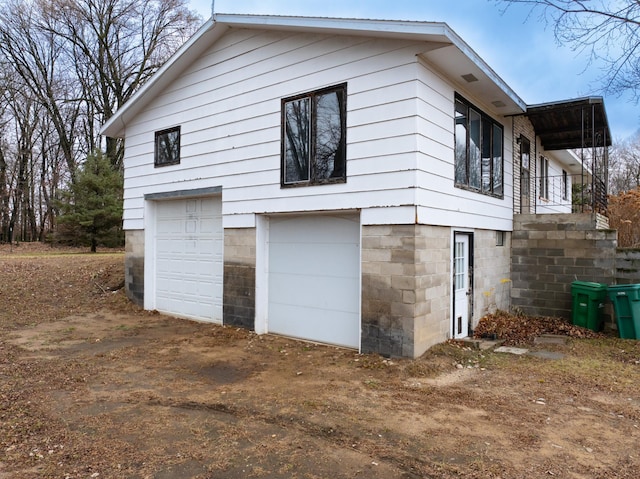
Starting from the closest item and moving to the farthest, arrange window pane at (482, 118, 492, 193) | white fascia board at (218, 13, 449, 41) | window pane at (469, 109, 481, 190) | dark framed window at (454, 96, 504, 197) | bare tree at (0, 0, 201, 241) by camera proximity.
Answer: white fascia board at (218, 13, 449, 41)
dark framed window at (454, 96, 504, 197)
window pane at (469, 109, 481, 190)
window pane at (482, 118, 492, 193)
bare tree at (0, 0, 201, 241)

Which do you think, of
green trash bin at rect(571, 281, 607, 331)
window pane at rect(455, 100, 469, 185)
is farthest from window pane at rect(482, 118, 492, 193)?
green trash bin at rect(571, 281, 607, 331)

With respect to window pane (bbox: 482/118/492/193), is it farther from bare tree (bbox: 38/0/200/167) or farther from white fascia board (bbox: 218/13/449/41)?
Result: bare tree (bbox: 38/0/200/167)

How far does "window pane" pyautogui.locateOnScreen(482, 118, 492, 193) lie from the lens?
28.6 feet

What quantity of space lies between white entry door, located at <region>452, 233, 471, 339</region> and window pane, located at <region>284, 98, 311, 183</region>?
297 centimetres

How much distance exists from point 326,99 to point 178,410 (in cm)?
521

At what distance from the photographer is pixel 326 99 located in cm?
736

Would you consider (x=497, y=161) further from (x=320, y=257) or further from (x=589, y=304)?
(x=320, y=257)

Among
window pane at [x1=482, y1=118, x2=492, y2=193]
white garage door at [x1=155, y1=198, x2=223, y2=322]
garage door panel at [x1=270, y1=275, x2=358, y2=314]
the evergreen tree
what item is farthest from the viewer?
the evergreen tree

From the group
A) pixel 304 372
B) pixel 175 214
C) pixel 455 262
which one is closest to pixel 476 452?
pixel 304 372

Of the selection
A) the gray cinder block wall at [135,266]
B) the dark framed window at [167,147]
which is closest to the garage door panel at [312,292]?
the dark framed window at [167,147]

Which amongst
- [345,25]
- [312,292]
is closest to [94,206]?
[312,292]

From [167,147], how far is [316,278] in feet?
17.1

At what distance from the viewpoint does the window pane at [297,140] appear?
24.9 feet

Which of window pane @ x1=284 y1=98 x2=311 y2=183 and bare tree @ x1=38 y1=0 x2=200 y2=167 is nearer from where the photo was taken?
window pane @ x1=284 y1=98 x2=311 y2=183
